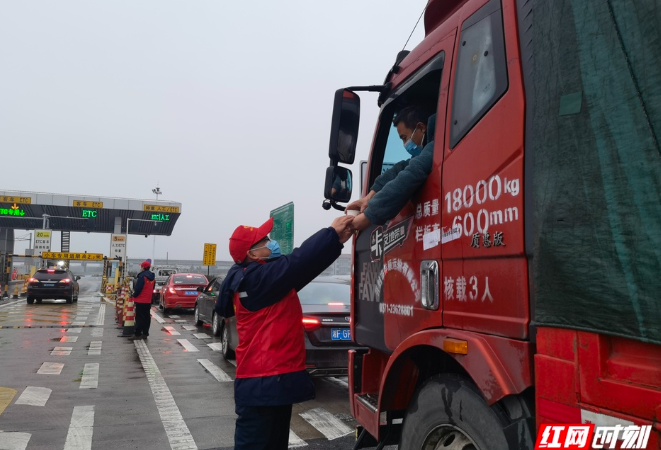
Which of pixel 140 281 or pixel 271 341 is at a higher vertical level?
pixel 140 281

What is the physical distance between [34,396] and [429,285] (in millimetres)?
5821

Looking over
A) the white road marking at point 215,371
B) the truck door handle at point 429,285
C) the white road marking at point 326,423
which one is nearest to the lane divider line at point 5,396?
the white road marking at point 215,371

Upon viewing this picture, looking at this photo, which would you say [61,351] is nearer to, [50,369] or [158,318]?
[50,369]

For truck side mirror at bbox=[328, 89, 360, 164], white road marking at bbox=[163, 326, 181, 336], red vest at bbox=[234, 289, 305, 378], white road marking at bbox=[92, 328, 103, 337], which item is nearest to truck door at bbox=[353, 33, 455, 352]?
truck side mirror at bbox=[328, 89, 360, 164]

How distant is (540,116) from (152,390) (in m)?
6.35

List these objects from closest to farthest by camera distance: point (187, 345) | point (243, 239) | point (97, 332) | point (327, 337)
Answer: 1. point (243, 239)
2. point (327, 337)
3. point (187, 345)
4. point (97, 332)

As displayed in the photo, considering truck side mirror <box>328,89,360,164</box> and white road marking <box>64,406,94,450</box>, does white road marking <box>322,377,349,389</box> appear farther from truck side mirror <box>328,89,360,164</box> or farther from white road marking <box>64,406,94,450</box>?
truck side mirror <box>328,89,360,164</box>

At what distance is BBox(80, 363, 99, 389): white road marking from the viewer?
699cm

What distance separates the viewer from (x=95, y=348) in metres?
10.4

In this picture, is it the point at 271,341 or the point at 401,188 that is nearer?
the point at 401,188

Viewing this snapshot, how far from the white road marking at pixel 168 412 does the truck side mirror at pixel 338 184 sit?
8.60 feet

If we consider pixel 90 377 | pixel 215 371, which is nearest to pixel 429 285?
pixel 215 371

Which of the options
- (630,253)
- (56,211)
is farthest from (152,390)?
(56,211)

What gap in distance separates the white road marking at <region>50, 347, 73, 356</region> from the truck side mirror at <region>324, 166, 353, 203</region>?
8245 millimetres
